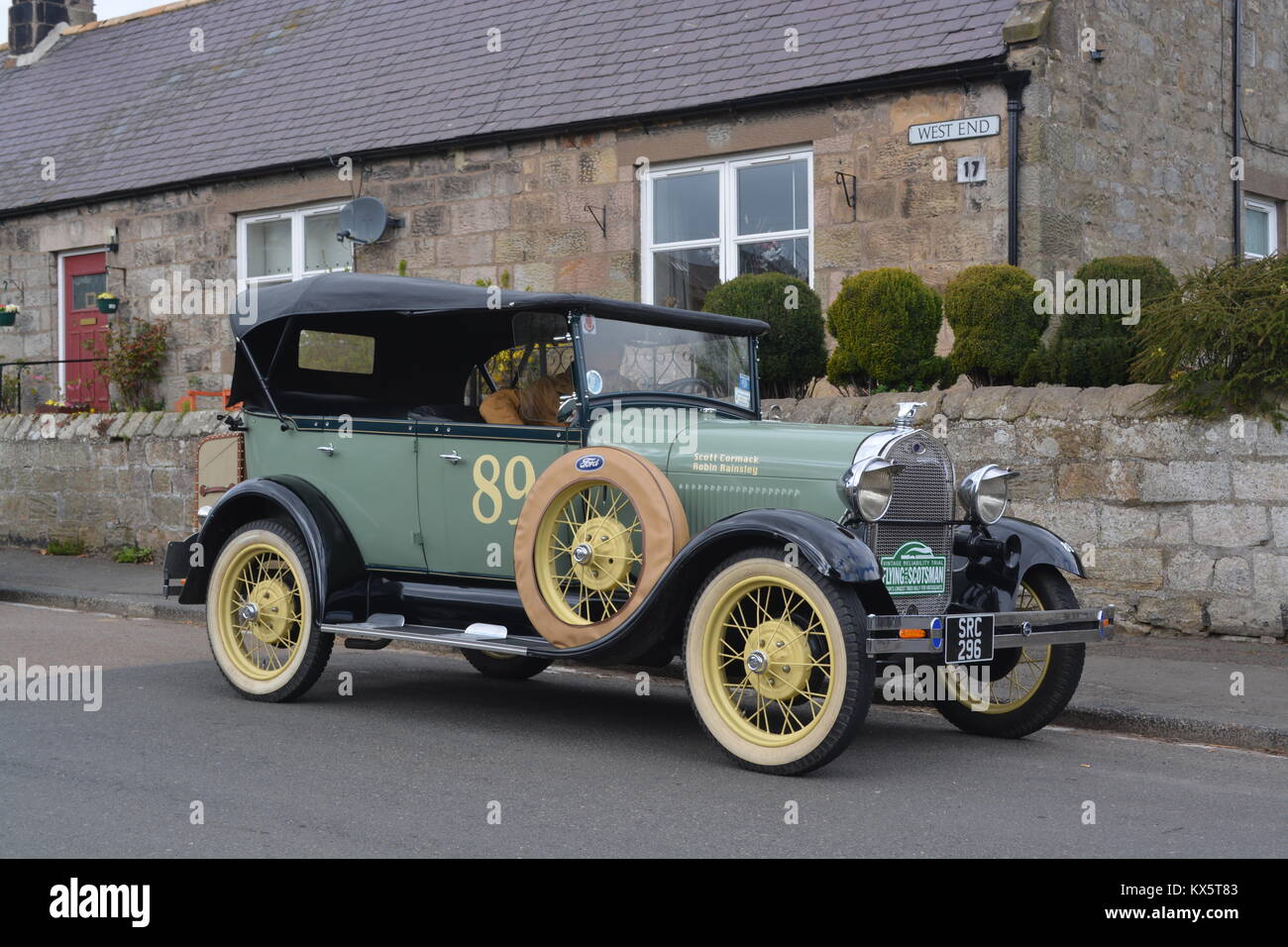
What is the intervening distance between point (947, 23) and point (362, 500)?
788 cm

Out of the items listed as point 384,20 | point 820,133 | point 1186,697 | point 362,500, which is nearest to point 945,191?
point 820,133

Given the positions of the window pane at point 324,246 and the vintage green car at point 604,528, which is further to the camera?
the window pane at point 324,246

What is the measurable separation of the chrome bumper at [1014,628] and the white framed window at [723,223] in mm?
7489

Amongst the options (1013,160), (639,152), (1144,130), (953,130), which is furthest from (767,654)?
(1144,130)

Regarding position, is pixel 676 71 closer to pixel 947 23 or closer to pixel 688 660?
pixel 947 23

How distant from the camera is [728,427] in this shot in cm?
673

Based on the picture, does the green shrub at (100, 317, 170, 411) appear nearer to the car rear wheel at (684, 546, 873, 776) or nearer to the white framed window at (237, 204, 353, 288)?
the white framed window at (237, 204, 353, 288)

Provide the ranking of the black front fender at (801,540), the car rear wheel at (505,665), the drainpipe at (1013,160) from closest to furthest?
the black front fender at (801,540), the car rear wheel at (505,665), the drainpipe at (1013,160)

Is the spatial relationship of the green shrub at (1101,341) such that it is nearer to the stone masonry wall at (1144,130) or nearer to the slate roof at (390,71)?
the stone masonry wall at (1144,130)

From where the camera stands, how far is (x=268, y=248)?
57.0 feet

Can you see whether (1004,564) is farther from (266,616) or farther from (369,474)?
(266,616)

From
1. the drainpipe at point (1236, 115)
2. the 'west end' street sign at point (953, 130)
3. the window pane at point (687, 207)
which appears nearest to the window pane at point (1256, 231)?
the drainpipe at point (1236, 115)

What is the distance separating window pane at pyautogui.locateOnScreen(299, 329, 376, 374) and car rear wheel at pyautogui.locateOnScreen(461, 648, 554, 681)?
5.90 feet

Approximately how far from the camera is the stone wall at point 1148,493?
9031 mm
